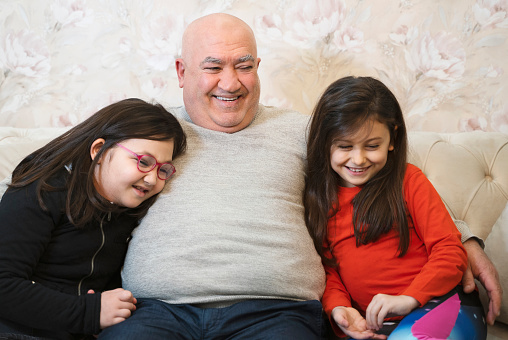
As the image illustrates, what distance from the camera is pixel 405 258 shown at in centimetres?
145

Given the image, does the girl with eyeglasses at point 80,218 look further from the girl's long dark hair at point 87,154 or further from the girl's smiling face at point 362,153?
the girl's smiling face at point 362,153

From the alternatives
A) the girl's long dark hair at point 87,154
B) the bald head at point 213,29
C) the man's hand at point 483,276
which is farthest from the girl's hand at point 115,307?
the man's hand at point 483,276

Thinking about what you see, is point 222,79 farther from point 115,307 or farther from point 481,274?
point 481,274

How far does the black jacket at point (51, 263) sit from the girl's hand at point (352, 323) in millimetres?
671

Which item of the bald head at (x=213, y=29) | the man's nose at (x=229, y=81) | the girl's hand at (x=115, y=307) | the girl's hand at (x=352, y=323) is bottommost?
the girl's hand at (x=352, y=323)

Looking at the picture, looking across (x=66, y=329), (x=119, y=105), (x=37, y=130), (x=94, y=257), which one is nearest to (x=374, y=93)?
(x=119, y=105)

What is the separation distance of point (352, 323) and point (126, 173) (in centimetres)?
79

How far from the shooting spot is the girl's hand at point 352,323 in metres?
1.31

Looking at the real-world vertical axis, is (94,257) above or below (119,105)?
below

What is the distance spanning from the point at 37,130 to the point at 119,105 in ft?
2.12

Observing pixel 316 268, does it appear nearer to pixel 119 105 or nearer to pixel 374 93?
pixel 374 93

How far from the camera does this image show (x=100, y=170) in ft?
4.51

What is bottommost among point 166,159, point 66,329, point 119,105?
point 66,329

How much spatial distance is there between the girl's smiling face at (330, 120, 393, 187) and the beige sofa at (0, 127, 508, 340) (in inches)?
16.3
